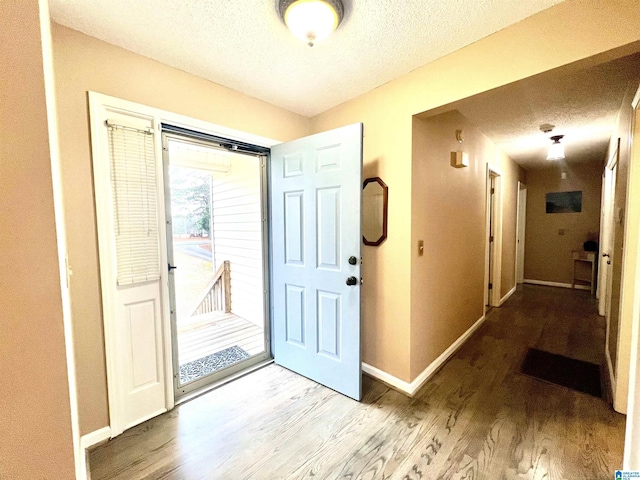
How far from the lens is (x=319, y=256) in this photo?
2.16 metres

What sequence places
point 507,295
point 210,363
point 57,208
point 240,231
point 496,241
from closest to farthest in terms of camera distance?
point 57,208 → point 210,363 → point 240,231 → point 496,241 → point 507,295

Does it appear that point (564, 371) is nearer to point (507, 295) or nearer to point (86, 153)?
point (507, 295)

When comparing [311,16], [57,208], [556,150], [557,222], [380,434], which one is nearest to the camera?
[57,208]

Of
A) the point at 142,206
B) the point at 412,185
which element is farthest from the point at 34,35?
the point at 412,185

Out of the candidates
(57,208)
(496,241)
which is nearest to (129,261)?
(57,208)

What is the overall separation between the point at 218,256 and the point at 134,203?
269 cm

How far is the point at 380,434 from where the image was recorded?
66.4 inches

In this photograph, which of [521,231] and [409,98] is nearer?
[409,98]

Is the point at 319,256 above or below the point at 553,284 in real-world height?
above

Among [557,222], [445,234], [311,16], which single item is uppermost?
[311,16]

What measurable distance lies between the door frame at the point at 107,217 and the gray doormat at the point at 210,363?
17.2 inches

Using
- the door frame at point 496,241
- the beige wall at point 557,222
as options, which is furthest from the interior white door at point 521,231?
the door frame at point 496,241

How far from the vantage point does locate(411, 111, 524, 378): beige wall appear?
6.89 ft

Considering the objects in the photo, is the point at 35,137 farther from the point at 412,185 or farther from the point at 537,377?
the point at 537,377
